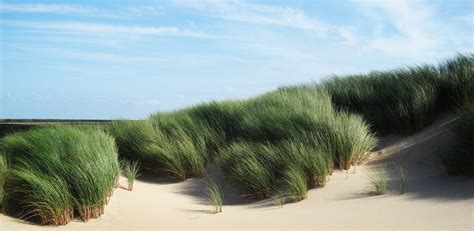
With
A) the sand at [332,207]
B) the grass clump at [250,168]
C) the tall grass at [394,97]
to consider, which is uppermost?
the tall grass at [394,97]

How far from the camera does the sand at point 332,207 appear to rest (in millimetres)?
5773

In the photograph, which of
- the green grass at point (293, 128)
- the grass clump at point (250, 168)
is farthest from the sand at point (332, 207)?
the green grass at point (293, 128)

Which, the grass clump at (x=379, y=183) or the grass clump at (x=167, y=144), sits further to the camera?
the grass clump at (x=167, y=144)

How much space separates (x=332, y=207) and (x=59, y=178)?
3338 millimetres

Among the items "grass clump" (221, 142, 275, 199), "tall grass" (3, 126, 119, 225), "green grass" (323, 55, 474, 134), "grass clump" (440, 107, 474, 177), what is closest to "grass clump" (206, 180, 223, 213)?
"grass clump" (221, 142, 275, 199)

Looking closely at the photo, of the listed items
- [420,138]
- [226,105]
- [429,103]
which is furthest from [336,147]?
[226,105]

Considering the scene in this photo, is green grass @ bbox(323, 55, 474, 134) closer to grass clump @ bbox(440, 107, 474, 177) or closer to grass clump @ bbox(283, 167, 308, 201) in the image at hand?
grass clump @ bbox(440, 107, 474, 177)

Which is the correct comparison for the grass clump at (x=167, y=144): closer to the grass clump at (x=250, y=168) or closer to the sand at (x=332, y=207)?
the sand at (x=332, y=207)

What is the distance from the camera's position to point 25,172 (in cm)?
655

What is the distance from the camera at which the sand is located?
18.9ft

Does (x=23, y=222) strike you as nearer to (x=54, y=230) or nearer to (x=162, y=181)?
(x=54, y=230)

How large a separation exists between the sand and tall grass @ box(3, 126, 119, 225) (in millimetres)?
215

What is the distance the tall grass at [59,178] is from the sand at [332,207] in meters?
0.21

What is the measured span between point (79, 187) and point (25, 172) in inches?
30.3
